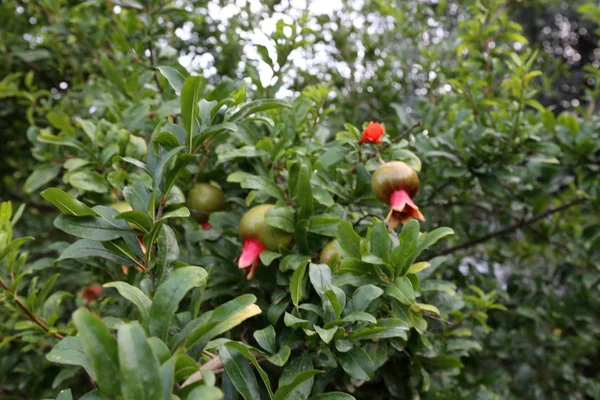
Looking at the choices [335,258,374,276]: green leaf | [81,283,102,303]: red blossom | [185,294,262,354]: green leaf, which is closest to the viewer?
[185,294,262,354]: green leaf

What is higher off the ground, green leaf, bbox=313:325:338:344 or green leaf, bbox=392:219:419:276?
green leaf, bbox=392:219:419:276

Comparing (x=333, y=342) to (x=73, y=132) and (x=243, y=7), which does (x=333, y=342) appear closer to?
(x=73, y=132)

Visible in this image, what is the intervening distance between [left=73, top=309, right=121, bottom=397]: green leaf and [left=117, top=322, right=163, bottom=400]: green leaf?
0.04m

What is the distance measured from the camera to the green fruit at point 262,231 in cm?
87

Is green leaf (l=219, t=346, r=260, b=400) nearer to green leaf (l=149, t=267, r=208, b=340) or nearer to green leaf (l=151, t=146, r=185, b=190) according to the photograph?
green leaf (l=149, t=267, r=208, b=340)

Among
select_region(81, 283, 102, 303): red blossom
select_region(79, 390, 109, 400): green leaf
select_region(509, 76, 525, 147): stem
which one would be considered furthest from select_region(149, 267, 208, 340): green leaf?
select_region(81, 283, 102, 303): red blossom

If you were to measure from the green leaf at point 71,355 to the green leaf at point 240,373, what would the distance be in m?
0.16

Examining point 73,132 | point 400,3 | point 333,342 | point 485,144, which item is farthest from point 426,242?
point 400,3

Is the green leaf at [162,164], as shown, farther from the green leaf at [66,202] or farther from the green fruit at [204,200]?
the green fruit at [204,200]

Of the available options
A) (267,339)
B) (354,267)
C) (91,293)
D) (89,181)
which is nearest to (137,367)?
(267,339)

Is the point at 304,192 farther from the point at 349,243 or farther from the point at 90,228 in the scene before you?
the point at 90,228

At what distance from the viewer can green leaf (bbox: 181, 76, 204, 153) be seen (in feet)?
2.09

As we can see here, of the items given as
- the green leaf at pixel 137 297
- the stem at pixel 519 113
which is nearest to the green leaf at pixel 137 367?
the green leaf at pixel 137 297

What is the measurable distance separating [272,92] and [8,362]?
1100 mm
